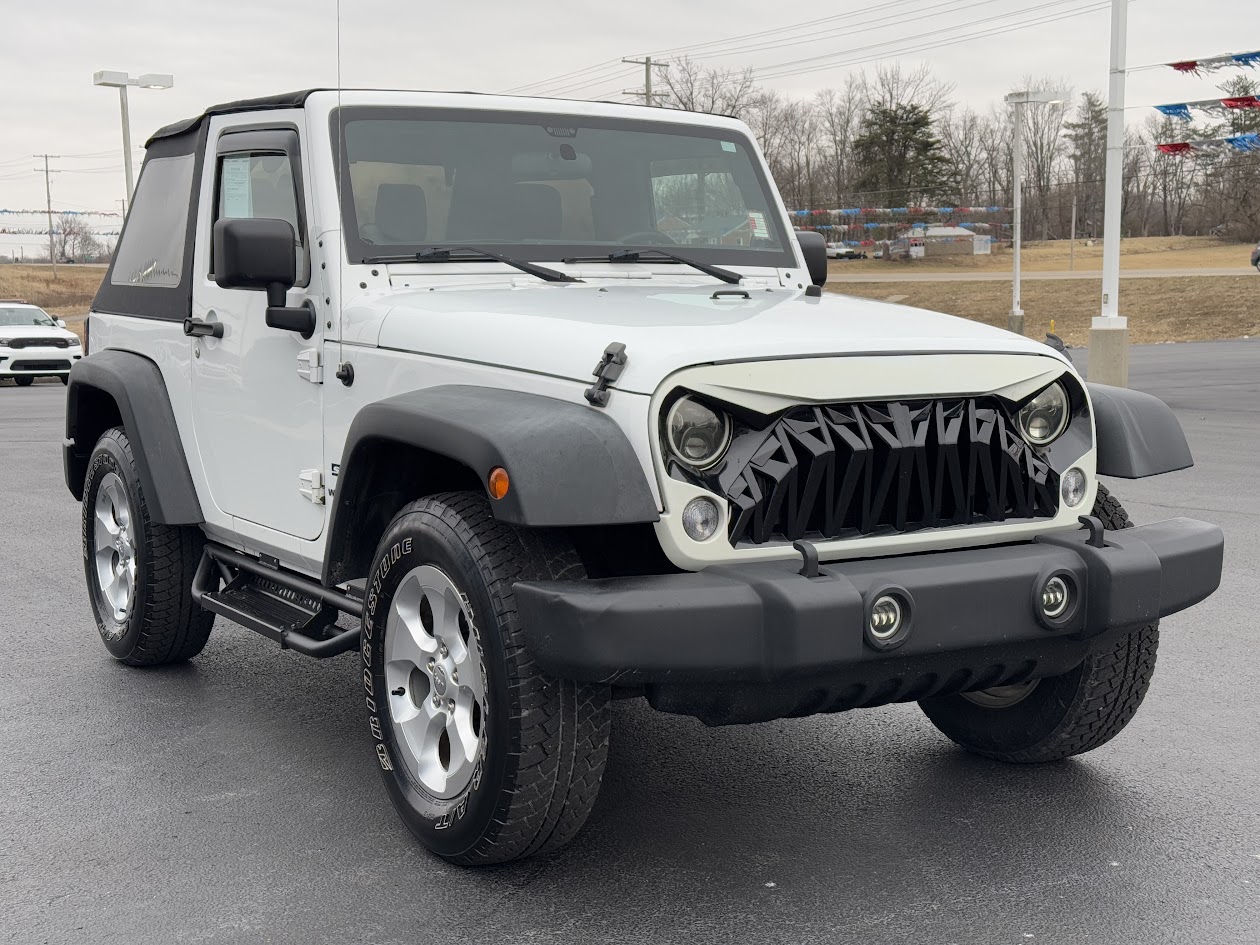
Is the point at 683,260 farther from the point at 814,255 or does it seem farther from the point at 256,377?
the point at 256,377

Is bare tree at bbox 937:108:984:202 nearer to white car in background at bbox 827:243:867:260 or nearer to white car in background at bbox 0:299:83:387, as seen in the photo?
white car in background at bbox 827:243:867:260

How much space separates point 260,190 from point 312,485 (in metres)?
1.16

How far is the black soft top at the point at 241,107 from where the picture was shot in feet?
15.9

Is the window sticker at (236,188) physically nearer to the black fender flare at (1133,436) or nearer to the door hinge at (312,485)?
the door hinge at (312,485)

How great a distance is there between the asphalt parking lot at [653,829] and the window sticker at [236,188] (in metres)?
1.82

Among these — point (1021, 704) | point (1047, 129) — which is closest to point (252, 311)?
point (1021, 704)

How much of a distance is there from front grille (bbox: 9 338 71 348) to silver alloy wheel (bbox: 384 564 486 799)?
24.5 m

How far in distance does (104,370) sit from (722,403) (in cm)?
327

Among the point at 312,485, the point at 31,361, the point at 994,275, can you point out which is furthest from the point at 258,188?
the point at 994,275

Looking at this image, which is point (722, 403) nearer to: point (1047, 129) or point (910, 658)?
point (910, 658)

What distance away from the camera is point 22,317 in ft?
91.4

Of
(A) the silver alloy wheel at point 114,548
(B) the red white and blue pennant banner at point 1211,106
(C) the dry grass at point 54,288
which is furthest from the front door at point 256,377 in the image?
(C) the dry grass at point 54,288

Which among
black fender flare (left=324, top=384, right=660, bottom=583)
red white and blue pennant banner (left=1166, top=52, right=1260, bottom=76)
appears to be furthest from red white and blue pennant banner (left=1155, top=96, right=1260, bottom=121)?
black fender flare (left=324, top=384, right=660, bottom=583)

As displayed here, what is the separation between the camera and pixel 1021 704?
15.0 ft
